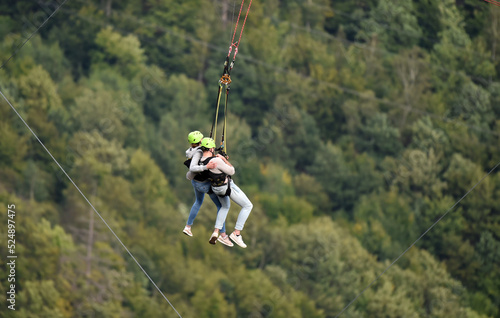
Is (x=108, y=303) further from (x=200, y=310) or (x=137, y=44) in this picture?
(x=137, y=44)

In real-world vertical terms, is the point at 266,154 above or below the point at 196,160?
below

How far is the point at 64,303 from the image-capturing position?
61062mm

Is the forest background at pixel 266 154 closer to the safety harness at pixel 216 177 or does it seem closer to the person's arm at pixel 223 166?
the safety harness at pixel 216 177

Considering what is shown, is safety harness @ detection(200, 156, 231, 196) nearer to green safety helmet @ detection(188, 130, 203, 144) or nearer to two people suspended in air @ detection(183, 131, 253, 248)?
two people suspended in air @ detection(183, 131, 253, 248)

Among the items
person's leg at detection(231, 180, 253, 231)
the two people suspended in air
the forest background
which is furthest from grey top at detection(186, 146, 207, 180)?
the forest background

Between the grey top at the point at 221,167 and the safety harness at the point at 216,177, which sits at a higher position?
the grey top at the point at 221,167

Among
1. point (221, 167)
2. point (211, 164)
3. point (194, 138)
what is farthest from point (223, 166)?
point (194, 138)

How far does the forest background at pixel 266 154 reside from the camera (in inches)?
2408

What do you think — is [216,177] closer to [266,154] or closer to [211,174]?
[211,174]

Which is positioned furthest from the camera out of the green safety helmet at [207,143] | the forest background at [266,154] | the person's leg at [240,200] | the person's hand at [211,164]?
the forest background at [266,154]

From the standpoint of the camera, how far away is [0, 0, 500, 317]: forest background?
2408 inches

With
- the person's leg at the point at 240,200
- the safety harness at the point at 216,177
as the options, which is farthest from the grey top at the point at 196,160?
the person's leg at the point at 240,200

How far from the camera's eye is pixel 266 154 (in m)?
64.9

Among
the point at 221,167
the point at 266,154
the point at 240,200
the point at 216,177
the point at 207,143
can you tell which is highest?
the point at 207,143
